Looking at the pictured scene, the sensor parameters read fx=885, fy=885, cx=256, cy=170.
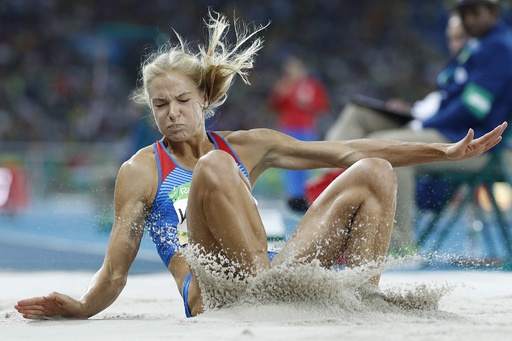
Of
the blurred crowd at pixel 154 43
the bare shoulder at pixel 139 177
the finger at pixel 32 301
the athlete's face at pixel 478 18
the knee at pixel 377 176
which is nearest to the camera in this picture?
the knee at pixel 377 176

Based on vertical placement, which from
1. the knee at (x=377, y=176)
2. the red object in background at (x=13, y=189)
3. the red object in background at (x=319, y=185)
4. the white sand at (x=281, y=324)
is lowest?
the white sand at (x=281, y=324)

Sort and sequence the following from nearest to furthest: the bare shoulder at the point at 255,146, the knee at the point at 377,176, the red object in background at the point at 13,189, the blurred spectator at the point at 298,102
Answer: the knee at the point at 377,176
the bare shoulder at the point at 255,146
the blurred spectator at the point at 298,102
the red object in background at the point at 13,189

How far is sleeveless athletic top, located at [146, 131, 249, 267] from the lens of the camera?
3479 mm

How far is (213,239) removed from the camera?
3.11 metres

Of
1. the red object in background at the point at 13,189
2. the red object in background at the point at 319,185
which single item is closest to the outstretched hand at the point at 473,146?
the red object in background at the point at 319,185

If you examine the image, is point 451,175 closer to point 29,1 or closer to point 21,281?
point 21,281

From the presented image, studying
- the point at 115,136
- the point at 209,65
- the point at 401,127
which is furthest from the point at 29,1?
the point at 209,65

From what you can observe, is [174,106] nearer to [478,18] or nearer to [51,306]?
[51,306]

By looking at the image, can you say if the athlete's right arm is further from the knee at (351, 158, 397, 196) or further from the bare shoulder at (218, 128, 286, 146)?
the knee at (351, 158, 397, 196)

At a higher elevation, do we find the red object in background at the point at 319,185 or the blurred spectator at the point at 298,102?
the blurred spectator at the point at 298,102

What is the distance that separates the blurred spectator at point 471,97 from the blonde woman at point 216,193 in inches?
102

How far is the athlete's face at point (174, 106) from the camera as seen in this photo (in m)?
3.48

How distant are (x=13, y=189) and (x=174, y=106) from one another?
401 inches

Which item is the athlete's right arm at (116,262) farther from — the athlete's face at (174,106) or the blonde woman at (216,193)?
the athlete's face at (174,106)
